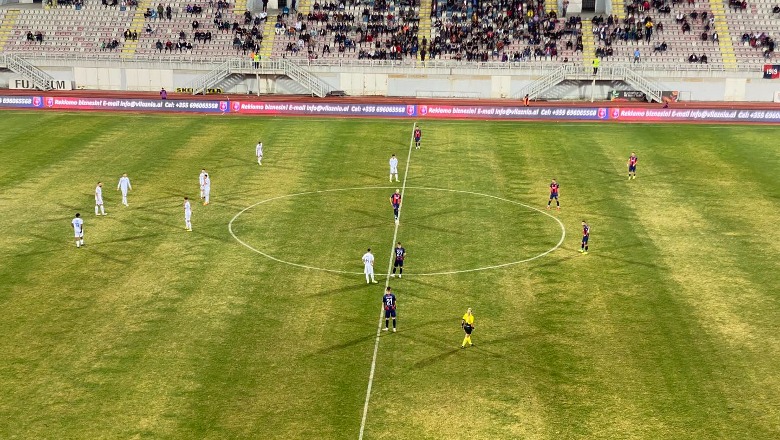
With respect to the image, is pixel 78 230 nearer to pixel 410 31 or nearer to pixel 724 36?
pixel 410 31

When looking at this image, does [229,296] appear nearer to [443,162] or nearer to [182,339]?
[182,339]

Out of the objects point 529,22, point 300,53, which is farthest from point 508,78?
point 300,53

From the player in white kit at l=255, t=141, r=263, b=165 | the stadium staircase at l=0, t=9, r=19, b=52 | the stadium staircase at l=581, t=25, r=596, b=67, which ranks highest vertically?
the stadium staircase at l=0, t=9, r=19, b=52

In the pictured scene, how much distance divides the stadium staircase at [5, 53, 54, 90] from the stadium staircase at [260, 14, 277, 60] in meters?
20.1

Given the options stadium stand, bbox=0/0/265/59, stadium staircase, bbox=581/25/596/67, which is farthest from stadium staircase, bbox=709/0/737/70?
stadium stand, bbox=0/0/265/59

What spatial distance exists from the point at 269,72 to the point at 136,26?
16.4 meters

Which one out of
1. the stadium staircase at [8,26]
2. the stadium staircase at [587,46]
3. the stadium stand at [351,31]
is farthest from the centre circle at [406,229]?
the stadium staircase at [8,26]

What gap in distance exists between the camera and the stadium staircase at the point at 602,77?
296 ft

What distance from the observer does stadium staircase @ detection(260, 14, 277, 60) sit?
315ft

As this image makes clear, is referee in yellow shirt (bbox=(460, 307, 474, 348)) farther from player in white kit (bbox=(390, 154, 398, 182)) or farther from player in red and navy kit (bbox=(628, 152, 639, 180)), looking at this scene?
player in red and navy kit (bbox=(628, 152, 639, 180))

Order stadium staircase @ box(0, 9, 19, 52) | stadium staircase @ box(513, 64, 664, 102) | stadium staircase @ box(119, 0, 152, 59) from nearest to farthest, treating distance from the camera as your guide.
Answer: stadium staircase @ box(513, 64, 664, 102) < stadium staircase @ box(119, 0, 152, 59) < stadium staircase @ box(0, 9, 19, 52)

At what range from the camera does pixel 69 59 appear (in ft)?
313

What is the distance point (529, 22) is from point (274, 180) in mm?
44308

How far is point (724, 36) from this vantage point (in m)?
94.6
